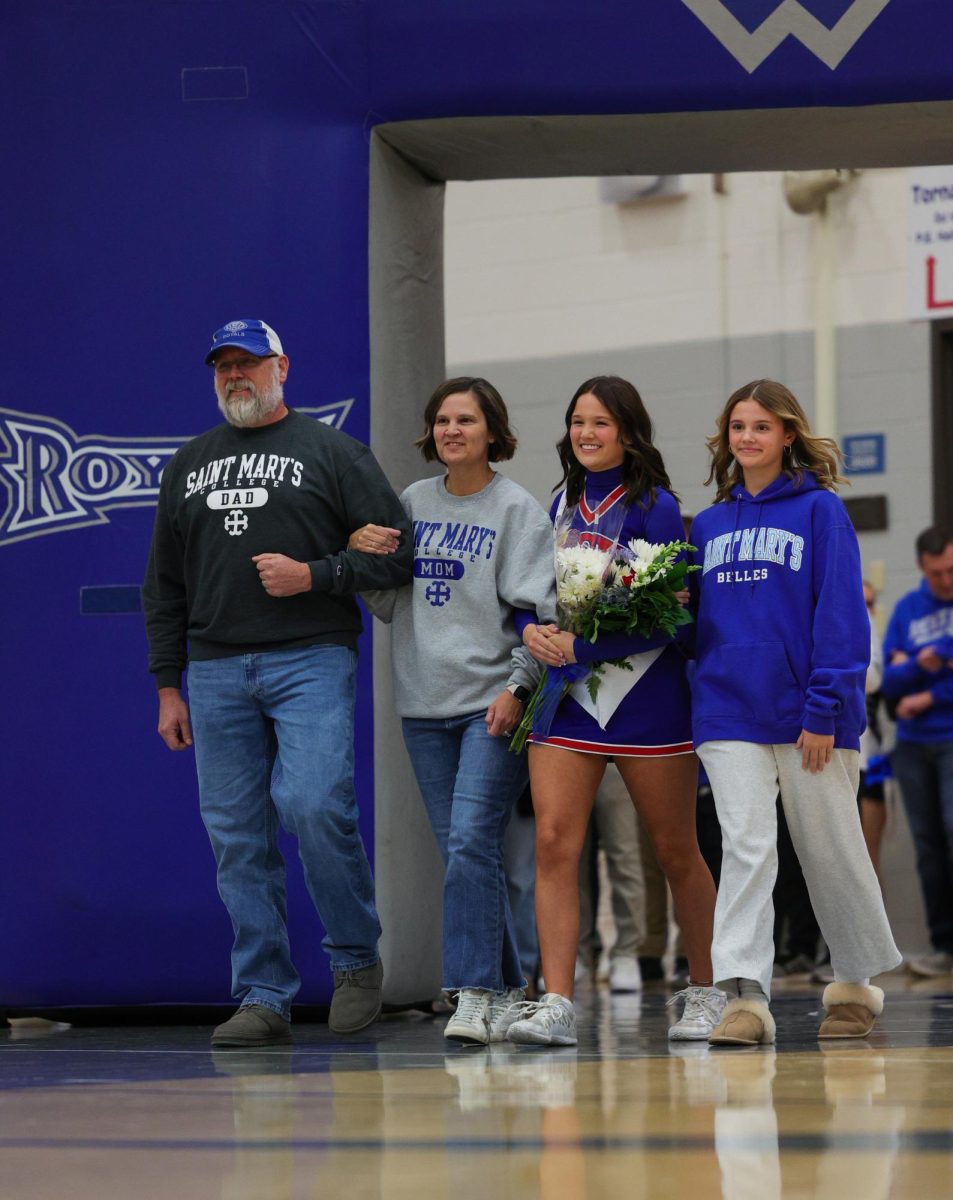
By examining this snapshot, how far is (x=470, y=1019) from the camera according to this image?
4.57m

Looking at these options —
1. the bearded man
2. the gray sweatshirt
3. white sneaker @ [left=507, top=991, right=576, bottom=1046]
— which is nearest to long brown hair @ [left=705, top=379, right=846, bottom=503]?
the gray sweatshirt

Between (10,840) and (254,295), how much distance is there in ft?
5.48

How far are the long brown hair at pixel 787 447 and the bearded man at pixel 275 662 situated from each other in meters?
0.79

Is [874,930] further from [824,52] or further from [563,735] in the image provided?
[824,52]

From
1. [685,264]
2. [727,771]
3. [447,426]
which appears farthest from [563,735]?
[685,264]

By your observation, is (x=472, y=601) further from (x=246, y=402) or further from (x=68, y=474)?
(x=68, y=474)

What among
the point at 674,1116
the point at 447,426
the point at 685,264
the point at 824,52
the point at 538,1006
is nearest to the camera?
the point at 674,1116

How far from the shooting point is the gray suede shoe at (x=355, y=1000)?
488 centimetres

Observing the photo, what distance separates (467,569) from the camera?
4805mm

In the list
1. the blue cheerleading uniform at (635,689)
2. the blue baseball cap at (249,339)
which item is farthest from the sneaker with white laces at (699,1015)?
the blue baseball cap at (249,339)

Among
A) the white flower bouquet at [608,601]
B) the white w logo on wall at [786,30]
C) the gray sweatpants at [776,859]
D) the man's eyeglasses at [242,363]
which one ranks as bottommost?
the gray sweatpants at [776,859]

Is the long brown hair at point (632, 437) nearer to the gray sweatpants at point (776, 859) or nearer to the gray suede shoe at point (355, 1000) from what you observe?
the gray sweatpants at point (776, 859)

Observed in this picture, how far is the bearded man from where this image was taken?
15.6 feet

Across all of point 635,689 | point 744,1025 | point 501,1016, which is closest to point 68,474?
point 635,689
